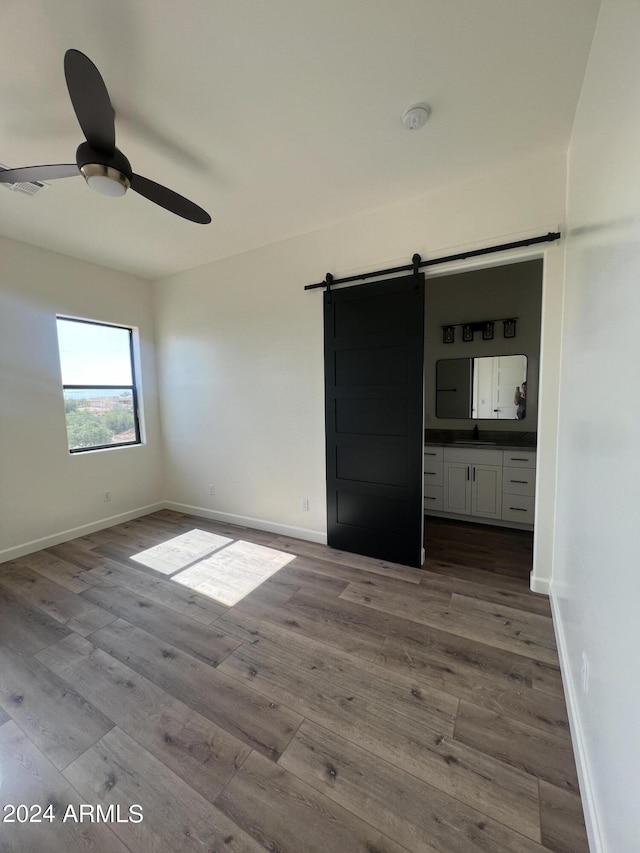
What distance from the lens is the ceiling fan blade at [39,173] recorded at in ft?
5.16

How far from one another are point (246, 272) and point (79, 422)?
7.92 feet

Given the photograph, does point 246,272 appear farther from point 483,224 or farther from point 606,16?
point 606,16

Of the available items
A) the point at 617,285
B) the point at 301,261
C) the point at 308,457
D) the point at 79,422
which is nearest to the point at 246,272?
the point at 301,261

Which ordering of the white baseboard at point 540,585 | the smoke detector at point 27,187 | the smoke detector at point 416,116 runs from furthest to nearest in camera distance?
1. the white baseboard at point 540,585
2. the smoke detector at point 27,187
3. the smoke detector at point 416,116

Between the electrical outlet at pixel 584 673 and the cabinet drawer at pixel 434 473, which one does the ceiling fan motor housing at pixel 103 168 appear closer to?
the electrical outlet at pixel 584 673

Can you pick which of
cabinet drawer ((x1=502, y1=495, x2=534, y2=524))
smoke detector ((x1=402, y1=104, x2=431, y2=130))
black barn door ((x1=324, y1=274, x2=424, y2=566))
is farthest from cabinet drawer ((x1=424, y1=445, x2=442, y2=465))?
smoke detector ((x1=402, y1=104, x2=431, y2=130))

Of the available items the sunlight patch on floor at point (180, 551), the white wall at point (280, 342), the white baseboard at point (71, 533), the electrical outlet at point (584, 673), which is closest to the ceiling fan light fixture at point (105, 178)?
the white wall at point (280, 342)

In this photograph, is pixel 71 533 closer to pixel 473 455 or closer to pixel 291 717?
pixel 291 717

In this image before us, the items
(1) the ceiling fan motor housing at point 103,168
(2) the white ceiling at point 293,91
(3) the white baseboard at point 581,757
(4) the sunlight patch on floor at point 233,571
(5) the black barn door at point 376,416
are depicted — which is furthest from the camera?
A: (5) the black barn door at point 376,416

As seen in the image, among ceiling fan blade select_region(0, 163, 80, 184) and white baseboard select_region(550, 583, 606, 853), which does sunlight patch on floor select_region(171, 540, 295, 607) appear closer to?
white baseboard select_region(550, 583, 606, 853)

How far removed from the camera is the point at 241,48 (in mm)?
1387

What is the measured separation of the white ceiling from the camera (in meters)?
1.27

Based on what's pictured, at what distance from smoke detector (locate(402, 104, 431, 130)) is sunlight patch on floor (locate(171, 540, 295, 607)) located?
3.09 m

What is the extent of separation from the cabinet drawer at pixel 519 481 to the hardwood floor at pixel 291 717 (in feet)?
3.05
